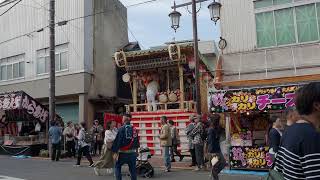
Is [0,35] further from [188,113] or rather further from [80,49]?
[188,113]

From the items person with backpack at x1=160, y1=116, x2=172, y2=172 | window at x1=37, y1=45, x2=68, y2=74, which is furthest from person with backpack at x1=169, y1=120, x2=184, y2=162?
window at x1=37, y1=45, x2=68, y2=74

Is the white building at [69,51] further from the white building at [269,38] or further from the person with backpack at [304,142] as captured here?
the person with backpack at [304,142]

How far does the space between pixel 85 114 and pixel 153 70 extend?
516 centimetres

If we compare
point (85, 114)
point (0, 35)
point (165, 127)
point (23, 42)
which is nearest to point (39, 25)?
point (23, 42)

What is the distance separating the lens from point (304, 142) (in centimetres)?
266

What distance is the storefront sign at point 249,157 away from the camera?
39.4 feet

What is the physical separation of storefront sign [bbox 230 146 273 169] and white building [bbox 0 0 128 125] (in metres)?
11.4

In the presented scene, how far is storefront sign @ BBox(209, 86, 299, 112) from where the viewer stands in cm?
1119

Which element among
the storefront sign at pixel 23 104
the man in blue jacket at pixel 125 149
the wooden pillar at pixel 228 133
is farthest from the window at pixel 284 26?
the storefront sign at pixel 23 104

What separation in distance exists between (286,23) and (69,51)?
13014 millimetres

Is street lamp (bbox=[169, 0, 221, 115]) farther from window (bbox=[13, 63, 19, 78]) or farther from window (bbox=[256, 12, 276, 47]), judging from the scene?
window (bbox=[13, 63, 19, 78])

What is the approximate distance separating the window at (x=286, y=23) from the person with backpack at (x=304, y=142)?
11.9 meters

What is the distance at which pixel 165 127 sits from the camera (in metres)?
13.6

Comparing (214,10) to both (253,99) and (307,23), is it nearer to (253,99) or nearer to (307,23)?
(307,23)
